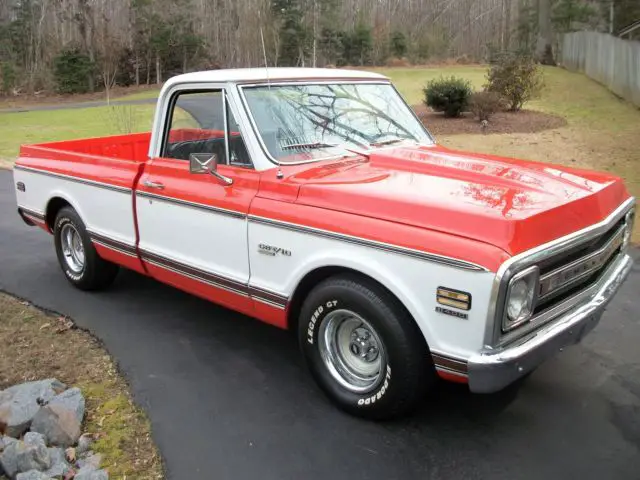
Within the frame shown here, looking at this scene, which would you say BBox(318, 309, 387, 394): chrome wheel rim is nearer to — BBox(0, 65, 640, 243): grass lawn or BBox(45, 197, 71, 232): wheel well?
BBox(45, 197, 71, 232): wheel well

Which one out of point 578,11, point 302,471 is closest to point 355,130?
point 302,471

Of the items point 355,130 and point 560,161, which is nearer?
point 355,130

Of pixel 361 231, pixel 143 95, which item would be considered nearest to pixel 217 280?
pixel 361 231

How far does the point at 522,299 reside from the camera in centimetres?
286

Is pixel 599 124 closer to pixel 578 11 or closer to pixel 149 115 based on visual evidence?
pixel 149 115

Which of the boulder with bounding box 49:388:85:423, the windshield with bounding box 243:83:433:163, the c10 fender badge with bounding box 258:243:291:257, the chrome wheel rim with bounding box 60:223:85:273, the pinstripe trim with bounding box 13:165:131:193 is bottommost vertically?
the boulder with bounding box 49:388:85:423

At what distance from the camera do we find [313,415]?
3570mm

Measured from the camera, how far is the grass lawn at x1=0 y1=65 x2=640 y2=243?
471 inches

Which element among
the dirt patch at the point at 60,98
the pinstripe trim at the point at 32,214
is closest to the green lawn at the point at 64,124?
the dirt patch at the point at 60,98

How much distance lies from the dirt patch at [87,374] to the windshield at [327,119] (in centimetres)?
179

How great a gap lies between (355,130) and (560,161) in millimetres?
8554

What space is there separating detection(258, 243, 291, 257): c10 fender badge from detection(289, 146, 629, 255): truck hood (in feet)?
1.03

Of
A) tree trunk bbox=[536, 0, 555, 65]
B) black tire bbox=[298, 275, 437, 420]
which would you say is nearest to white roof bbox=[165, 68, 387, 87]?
black tire bbox=[298, 275, 437, 420]

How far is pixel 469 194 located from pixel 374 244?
0.58 meters
